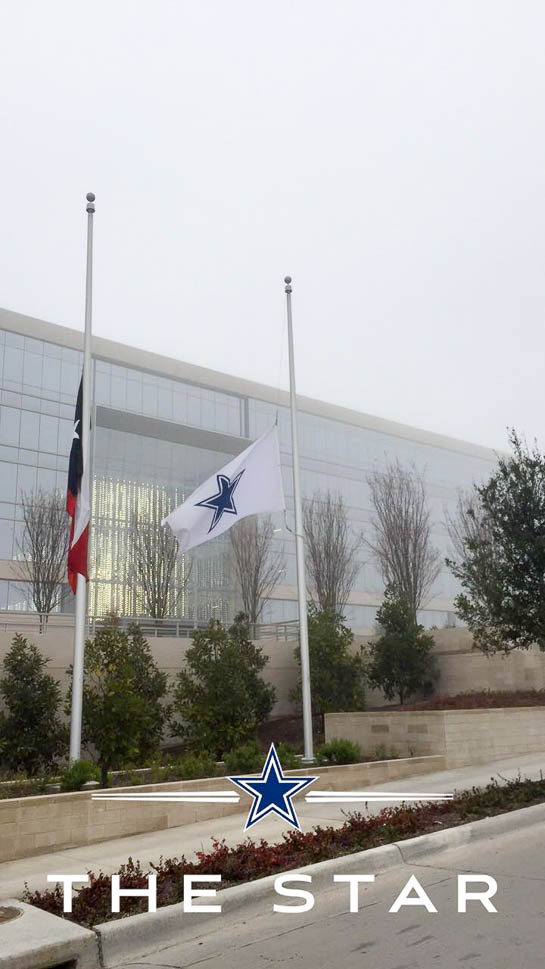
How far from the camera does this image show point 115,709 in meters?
16.0

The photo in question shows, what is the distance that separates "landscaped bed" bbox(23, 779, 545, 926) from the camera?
6.71 meters

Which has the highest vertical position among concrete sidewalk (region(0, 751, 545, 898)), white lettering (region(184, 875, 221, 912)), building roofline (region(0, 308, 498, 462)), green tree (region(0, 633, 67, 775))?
building roofline (region(0, 308, 498, 462))

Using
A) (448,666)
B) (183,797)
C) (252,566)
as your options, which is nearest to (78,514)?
(183,797)

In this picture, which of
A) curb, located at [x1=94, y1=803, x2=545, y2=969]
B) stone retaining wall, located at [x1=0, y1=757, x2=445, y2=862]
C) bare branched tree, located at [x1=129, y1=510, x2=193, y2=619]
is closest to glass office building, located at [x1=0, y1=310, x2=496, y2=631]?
bare branched tree, located at [x1=129, y1=510, x2=193, y2=619]

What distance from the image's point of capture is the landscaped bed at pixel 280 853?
671cm

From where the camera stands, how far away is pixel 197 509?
14859mm

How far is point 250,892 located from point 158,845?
11.3ft

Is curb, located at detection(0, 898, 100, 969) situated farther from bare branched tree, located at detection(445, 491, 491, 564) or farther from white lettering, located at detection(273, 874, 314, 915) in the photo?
bare branched tree, located at detection(445, 491, 491, 564)

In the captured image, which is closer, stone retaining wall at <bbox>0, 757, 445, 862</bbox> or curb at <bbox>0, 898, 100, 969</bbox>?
curb at <bbox>0, 898, 100, 969</bbox>

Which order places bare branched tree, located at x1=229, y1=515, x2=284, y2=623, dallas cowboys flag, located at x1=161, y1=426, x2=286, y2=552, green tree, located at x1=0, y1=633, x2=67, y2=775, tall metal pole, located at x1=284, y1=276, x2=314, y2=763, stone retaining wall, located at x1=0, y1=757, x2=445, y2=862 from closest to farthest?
1. stone retaining wall, located at x1=0, y1=757, x2=445, y2=862
2. dallas cowboys flag, located at x1=161, y1=426, x2=286, y2=552
3. tall metal pole, located at x1=284, y1=276, x2=314, y2=763
4. green tree, located at x1=0, y1=633, x2=67, y2=775
5. bare branched tree, located at x1=229, y1=515, x2=284, y2=623

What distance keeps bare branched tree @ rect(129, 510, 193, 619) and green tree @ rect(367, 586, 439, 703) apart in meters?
11.9

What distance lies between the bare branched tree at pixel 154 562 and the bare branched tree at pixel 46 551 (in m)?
3.37

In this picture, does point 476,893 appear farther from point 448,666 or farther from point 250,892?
point 448,666

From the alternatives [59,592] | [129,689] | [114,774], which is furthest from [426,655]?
[59,592]
